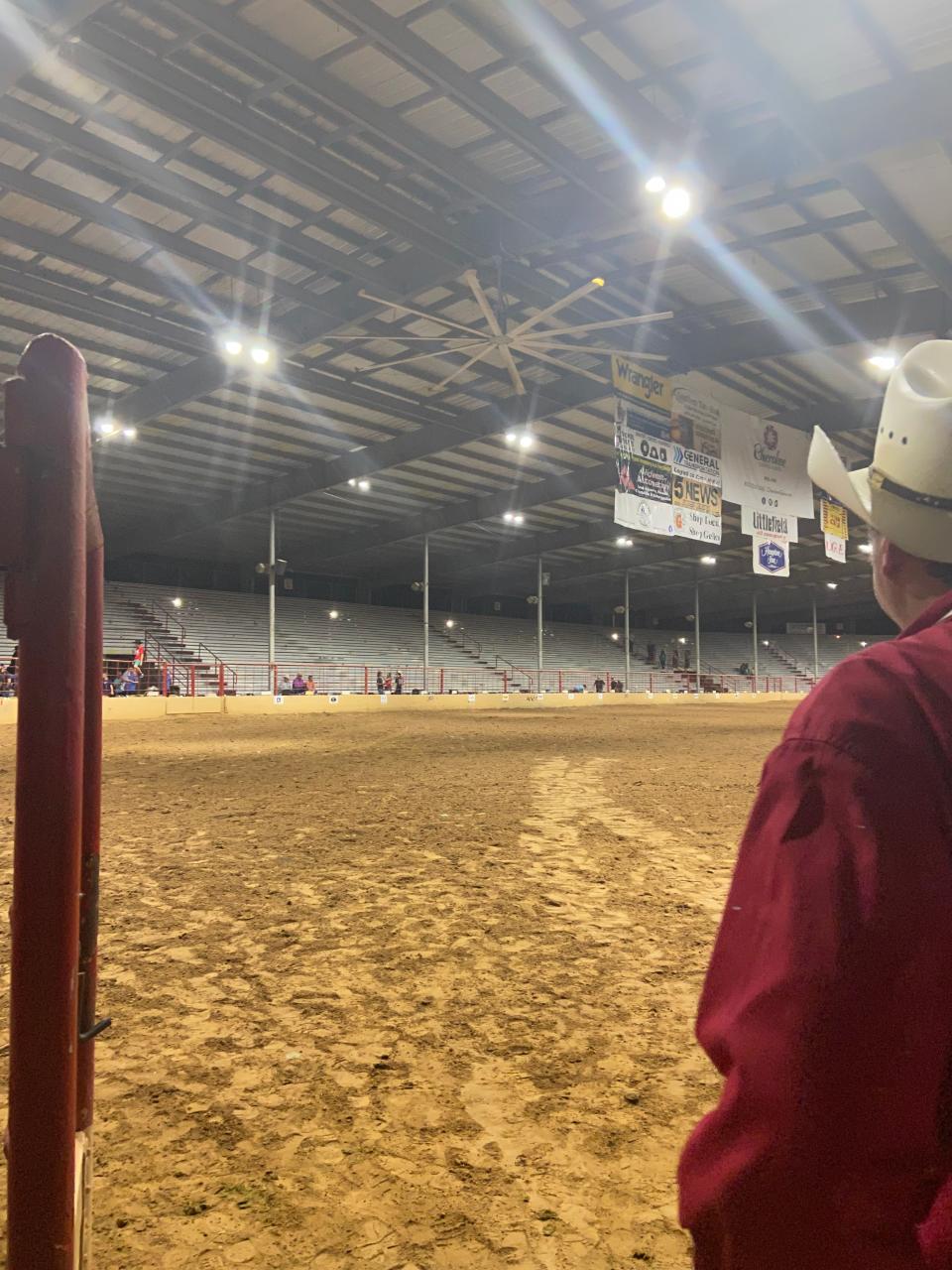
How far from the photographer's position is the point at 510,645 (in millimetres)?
41094

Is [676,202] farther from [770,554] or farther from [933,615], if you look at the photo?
[933,615]

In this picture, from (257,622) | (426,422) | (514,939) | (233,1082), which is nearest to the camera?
(233,1082)

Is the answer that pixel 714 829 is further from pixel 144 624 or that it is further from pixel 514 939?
pixel 144 624

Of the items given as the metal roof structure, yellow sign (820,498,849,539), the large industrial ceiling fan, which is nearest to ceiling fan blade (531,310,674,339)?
the large industrial ceiling fan

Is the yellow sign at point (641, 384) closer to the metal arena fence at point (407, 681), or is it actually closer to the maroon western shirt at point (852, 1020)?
the maroon western shirt at point (852, 1020)

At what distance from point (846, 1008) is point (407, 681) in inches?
1275

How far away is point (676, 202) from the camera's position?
29.4 ft

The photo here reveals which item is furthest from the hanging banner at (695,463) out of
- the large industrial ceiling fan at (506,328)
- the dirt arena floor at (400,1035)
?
the dirt arena floor at (400,1035)

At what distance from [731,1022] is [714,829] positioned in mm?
5772

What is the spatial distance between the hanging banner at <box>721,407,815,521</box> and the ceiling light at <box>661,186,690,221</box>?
4921 mm

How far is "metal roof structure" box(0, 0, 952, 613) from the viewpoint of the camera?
7551 millimetres

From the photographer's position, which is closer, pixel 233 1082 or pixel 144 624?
pixel 233 1082

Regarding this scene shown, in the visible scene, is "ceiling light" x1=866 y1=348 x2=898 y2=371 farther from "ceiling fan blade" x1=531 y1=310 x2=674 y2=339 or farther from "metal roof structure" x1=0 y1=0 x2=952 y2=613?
A: "ceiling fan blade" x1=531 y1=310 x2=674 y2=339

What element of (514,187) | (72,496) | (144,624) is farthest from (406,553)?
(72,496)
